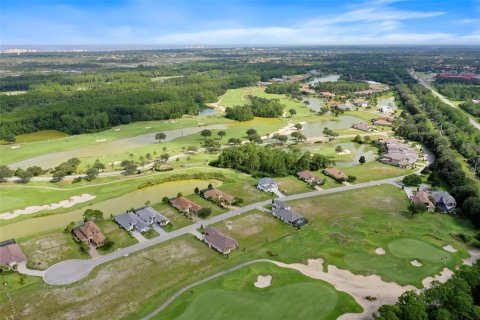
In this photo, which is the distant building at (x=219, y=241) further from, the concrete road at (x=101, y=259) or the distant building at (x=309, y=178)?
the distant building at (x=309, y=178)

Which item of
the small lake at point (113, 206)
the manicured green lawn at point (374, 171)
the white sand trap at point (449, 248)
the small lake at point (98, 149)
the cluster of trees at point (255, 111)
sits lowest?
the small lake at point (113, 206)

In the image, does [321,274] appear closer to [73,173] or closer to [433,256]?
[433,256]

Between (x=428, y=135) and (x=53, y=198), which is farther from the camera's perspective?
(x=428, y=135)

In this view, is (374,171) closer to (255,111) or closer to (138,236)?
(138,236)

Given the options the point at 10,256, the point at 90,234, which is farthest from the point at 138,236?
the point at 10,256

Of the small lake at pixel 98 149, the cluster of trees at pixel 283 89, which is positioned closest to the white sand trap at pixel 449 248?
the small lake at pixel 98 149

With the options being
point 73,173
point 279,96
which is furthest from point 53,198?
point 279,96
